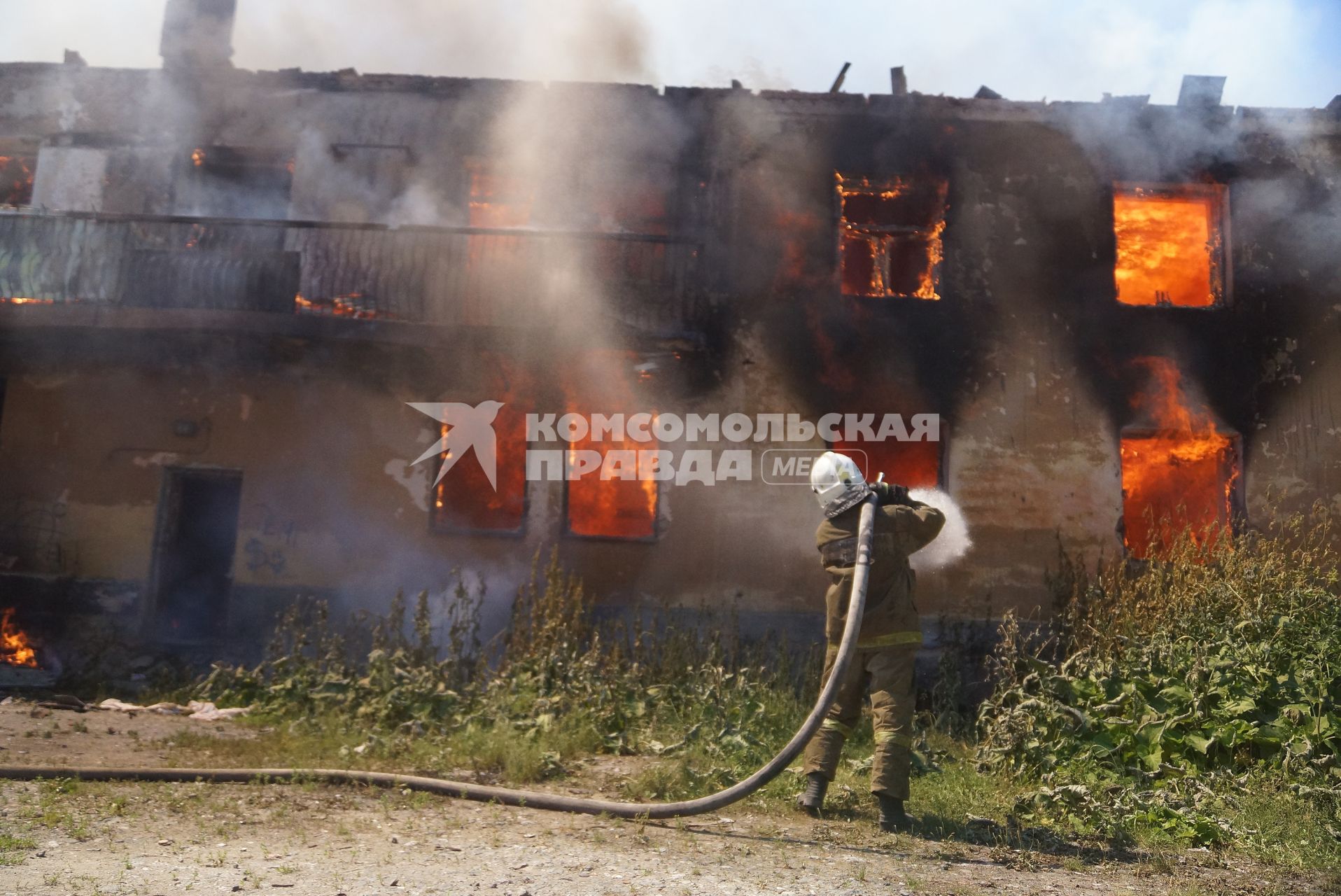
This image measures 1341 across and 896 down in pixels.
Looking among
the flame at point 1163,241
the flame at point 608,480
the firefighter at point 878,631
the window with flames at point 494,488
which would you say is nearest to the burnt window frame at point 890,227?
the flame at point 1163,241

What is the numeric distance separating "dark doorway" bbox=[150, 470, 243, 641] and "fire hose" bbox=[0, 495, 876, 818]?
18.9ft

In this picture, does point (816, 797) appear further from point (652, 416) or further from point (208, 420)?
point (208, 420)

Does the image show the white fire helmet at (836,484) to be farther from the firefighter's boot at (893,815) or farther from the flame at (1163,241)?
the flame at (1163,241)

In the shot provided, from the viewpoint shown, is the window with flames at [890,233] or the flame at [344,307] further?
the window with flames at [890,233]

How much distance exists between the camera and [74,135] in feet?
33.6

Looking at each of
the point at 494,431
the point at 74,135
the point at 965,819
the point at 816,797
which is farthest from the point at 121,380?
the point at 965,819

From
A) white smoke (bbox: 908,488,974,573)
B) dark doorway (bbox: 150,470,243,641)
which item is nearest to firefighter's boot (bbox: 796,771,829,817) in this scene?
white smoke (bbox: 908,488,974,573)

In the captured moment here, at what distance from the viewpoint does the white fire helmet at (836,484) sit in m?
4.58

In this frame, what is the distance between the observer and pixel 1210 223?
394 inches

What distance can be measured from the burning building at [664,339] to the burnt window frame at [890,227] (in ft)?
0.14

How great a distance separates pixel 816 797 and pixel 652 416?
18.5 feet

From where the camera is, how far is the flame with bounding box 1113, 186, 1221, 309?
393 inches

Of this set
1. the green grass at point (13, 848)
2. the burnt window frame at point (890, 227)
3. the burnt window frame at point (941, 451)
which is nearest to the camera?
the green grass at point (13, 848)

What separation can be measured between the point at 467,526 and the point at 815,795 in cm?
608
